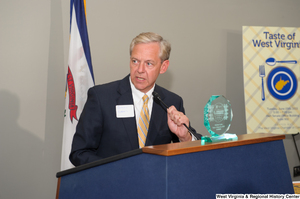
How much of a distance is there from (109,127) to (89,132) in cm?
14

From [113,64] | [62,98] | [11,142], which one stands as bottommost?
[11,142]

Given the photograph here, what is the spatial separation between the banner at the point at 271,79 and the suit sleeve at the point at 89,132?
2.26 metres

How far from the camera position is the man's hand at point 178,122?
4.57ft

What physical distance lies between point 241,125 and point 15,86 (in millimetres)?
2919

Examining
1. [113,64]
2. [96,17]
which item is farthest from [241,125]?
[96,17]

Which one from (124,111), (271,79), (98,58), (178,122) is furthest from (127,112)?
(271,79)

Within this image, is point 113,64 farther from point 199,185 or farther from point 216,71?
point 199,185

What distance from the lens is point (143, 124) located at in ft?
6.08

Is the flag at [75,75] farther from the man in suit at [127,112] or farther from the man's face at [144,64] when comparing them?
the man's face at [144,64]

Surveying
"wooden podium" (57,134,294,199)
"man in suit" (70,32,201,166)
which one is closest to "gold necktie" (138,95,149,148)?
"man in suit" (70,32,201,166)

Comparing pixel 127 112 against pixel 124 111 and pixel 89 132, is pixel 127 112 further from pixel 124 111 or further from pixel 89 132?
pixel 89 132

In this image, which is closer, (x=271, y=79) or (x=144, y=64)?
(x=144, y=64)

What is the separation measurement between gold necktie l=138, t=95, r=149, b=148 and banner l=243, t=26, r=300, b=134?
6.49 feet

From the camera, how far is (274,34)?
3.61 metres
